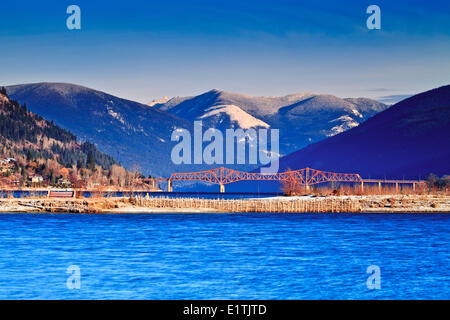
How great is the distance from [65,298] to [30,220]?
75.0 m

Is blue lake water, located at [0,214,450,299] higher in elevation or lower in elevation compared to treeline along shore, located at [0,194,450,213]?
lower

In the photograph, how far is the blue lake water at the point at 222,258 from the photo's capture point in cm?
5338

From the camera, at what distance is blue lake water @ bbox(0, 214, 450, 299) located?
53.4 m

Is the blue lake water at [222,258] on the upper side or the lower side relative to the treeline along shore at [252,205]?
lower

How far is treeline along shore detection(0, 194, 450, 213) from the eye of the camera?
454 ft

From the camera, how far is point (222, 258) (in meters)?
72.2

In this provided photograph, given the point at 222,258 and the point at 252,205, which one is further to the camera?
the point at 252,205

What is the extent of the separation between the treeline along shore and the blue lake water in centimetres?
1550

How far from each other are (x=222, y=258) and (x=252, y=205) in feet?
256

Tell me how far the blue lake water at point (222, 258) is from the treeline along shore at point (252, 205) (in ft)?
50.8

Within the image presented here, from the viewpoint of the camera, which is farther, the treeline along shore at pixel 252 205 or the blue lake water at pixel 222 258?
the treeline along shore at pixel 252 205

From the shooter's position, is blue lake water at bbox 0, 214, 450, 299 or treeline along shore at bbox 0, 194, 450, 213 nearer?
blue lake water at bbox 0, 214, 450, 299
